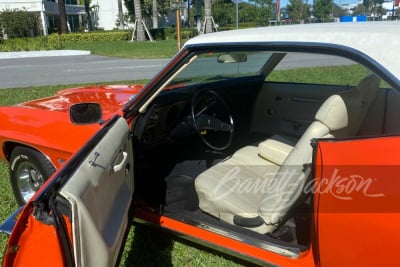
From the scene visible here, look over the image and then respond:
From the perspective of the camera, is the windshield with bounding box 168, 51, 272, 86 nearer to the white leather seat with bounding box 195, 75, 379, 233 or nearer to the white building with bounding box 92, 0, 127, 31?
the white leather seat with bounding box 195, 75, 379, 233

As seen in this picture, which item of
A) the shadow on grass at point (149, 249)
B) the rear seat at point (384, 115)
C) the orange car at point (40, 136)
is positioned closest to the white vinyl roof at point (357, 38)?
the rear seat at point (384, 115)

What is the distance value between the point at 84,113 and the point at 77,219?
1199 millimetres

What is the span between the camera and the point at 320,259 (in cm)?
177

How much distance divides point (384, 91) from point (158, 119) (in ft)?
4.89

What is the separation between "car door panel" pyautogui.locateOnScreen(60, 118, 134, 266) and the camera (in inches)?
58.5

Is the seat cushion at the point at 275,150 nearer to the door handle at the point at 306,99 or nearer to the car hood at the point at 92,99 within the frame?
the door handle at the point at 306,99

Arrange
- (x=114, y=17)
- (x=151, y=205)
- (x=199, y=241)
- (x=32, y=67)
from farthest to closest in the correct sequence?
(x=114, y=17) → (x=32, y=67) → (x=151, y=205) → (x=199, y=241)

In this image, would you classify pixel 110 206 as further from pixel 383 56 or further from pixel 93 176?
pixel 383 56

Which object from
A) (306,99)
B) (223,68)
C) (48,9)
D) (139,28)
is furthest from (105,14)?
(223,68)

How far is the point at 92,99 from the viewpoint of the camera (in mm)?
3377

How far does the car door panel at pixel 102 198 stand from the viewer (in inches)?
58.5

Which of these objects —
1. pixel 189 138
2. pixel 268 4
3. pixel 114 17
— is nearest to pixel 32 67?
pixel 189 138

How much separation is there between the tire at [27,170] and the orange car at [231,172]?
182 mm

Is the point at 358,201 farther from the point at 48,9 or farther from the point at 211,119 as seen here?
the point at 48,9
